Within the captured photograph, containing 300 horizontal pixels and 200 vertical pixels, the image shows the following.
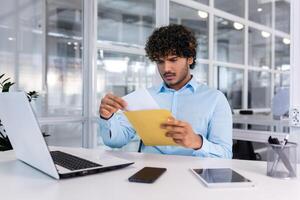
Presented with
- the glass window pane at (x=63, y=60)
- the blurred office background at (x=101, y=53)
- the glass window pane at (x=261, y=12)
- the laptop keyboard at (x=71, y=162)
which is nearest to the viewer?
the laptop keyboard at (x=71, y=162)

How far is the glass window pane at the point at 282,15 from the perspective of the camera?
2178 mm

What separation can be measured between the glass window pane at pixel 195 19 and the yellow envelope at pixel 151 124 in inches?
76.0

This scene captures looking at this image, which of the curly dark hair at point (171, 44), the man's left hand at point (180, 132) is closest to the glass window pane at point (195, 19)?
the curly dark hair at point (171, 44)

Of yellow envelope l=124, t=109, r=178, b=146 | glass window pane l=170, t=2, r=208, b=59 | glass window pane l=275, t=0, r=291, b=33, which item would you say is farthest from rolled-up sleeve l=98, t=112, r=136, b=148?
glass window pane l=170, t=2, r=208, b=59

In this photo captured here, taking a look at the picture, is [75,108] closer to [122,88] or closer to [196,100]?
[122,88]

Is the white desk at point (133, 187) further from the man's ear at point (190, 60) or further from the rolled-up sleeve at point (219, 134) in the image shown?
the man's ear at point (190, 60)

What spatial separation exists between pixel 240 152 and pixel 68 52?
6.56 feet

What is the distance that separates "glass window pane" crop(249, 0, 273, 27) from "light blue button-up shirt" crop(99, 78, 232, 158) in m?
1.44

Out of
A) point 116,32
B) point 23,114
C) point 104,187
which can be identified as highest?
point 116,32

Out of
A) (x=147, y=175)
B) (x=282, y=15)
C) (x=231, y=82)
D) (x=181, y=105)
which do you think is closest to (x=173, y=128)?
(x=147, y=175)

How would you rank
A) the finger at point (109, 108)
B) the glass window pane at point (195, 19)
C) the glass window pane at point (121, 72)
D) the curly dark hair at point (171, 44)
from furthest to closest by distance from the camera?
the glass window pane at point (121, 72) < the glass window pane at point (195, 19) < the curly dark hair at point (171, 44) < the finger at point (109, 108)

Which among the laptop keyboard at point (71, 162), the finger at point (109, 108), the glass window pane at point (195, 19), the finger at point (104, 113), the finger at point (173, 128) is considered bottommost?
the laptop keyboard at point (71, 162)

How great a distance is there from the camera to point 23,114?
0.95m

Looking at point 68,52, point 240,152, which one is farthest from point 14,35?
point 240,152
